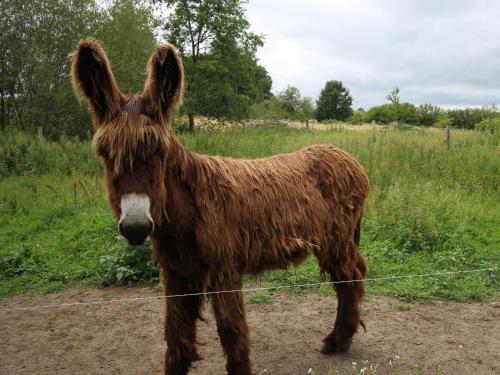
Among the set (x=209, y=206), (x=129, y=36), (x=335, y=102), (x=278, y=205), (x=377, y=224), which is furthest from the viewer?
(x=335, y=102)

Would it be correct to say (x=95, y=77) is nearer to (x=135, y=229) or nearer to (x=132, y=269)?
(x=135, y=229)

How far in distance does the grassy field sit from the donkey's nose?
3.35m

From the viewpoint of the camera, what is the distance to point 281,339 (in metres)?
4.69

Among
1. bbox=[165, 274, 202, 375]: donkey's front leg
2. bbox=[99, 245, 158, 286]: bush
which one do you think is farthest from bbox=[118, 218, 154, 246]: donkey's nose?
bbox=[99, 245, 158, 286]: bush

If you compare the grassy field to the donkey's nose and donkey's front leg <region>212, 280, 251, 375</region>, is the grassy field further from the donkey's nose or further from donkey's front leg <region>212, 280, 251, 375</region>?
the donkey's nose

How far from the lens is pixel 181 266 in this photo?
2.98 meters

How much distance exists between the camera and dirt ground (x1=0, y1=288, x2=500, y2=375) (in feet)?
13.6

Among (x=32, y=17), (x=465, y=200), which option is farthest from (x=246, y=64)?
(x=465, y=200)

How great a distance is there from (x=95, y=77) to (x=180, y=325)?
1.85 metres

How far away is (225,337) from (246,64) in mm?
23859

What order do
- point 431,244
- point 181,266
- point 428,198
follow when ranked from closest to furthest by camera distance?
point 181,266, point 431,244, point 428,198

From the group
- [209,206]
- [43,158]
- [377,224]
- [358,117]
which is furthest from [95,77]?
[358,117]

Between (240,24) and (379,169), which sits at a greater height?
(240,24)

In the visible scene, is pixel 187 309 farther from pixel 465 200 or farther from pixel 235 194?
pixel 465 200
